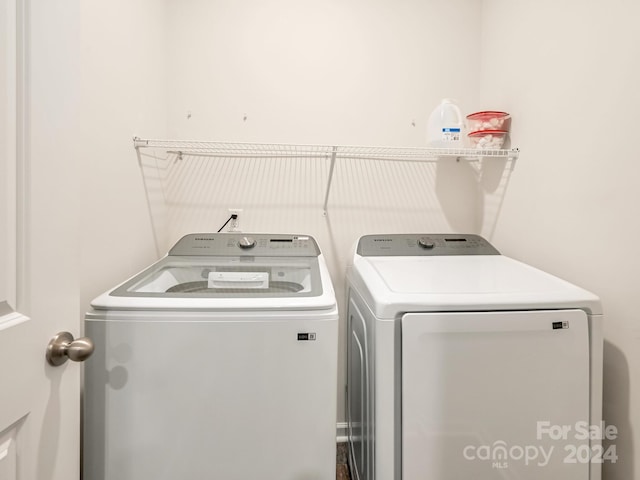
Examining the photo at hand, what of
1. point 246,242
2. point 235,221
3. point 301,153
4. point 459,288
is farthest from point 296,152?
point 459,288

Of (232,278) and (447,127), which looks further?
(447,127)

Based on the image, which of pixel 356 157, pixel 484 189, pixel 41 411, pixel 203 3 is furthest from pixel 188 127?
pixel 484 189

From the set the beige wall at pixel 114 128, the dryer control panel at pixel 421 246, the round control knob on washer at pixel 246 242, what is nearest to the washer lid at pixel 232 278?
the round control knob on washer at pixel 246 242

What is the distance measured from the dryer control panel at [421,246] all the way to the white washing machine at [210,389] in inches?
26.6

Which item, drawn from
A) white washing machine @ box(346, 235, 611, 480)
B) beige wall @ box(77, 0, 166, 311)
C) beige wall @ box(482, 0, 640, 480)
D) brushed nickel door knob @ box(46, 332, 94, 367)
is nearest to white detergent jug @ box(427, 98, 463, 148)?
beige wall @ box(482, 0, 640, 480)

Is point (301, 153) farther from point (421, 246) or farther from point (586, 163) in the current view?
point (586, 163)

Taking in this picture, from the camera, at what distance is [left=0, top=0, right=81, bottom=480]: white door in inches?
23.5

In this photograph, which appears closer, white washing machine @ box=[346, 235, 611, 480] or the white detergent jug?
white washing machine @ box=[346, 235, 611, 480]

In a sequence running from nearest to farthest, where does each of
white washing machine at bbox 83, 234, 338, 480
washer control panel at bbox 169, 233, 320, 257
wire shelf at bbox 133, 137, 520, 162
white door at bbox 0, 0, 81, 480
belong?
white door at bbox 0, 0, 81, 480 < white washing machine at bbox 83, 234, 338, 480 < washer control panel at bbox 169, 233, 320, 257 < wire shelf at bbox 133, 137, 520, 162

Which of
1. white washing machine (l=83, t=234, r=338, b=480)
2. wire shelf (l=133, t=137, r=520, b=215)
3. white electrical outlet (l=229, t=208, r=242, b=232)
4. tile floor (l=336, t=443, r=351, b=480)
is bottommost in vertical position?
tile floor (l=336, t=443, r=351, b=480)

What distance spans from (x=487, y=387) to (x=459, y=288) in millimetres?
306

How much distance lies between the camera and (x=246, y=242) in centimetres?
167

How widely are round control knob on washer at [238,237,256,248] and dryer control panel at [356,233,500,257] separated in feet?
1.70

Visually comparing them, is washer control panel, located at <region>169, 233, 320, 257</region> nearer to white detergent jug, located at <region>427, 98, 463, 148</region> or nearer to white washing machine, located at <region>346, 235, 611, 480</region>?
white washing machine, located at <region>346, 235, 611, 480</region>
